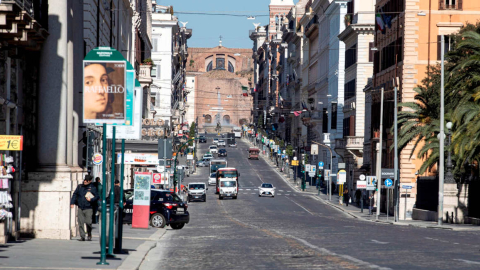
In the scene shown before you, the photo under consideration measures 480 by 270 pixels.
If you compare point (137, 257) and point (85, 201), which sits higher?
point (85, 201)

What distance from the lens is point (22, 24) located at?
19.6 meters

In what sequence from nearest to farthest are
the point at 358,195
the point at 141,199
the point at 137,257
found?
the point at 137,257, the point at 141,199, the point at 358,195

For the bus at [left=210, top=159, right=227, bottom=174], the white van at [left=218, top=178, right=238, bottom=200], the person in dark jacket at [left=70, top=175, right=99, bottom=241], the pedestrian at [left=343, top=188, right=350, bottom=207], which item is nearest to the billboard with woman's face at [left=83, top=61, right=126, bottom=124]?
the person in dark jacket at [left=70, top=175, right=99, bottom=241]

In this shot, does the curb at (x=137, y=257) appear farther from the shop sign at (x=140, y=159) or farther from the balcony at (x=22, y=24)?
the shop sign at (x=140, y=159)

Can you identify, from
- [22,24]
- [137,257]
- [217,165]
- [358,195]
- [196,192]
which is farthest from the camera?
[217,165]

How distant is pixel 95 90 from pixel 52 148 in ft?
22.9

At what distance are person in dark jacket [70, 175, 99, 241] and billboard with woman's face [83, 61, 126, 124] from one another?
6816 millimetres

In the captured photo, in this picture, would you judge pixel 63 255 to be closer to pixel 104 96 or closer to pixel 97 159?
pixel 104 96

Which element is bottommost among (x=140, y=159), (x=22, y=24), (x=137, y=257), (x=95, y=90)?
(x=137, y=257)

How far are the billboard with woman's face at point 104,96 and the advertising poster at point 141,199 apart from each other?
12.6 m

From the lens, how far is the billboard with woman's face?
17.0 m

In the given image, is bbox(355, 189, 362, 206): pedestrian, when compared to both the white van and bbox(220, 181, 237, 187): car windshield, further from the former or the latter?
bbox(220, 181, 237, 187): car windshield

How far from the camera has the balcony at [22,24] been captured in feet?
59.9

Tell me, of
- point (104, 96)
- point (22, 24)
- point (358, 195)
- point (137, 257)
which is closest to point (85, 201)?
point (137, 257)
